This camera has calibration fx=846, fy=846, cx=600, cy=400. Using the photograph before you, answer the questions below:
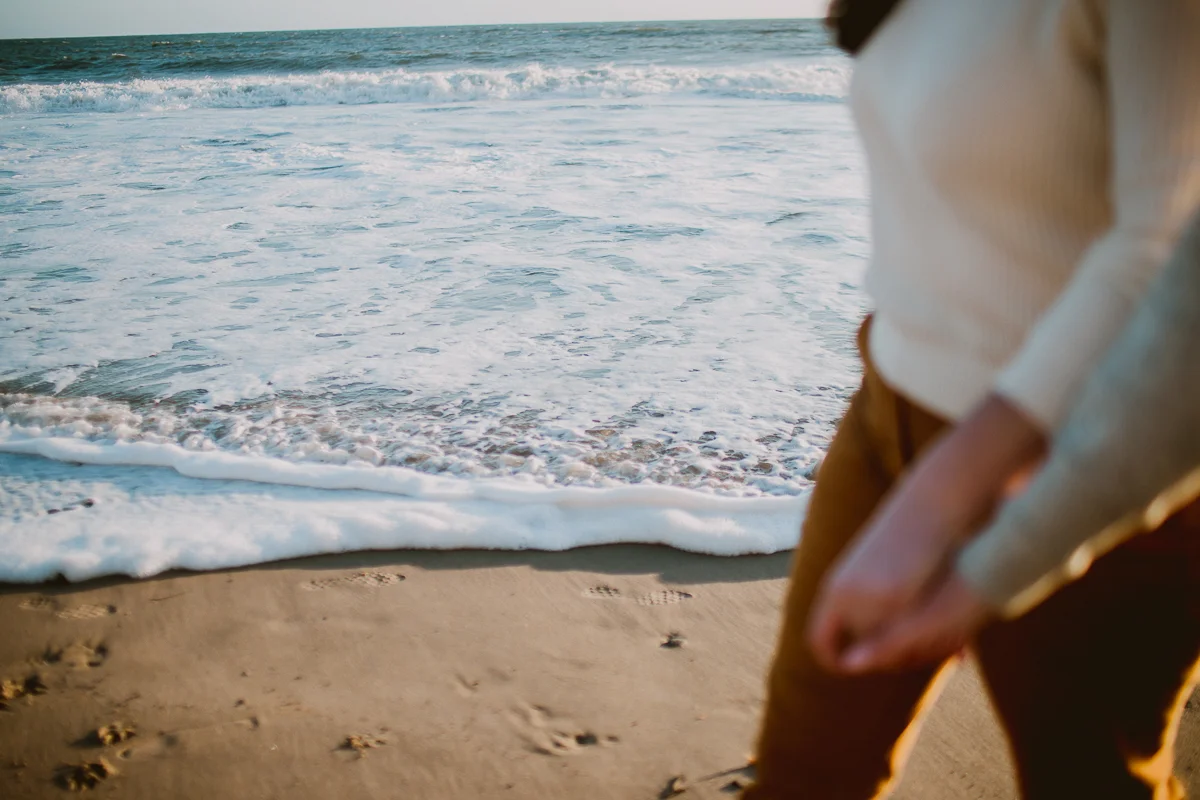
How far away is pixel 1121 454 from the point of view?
21.4 inches

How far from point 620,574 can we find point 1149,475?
208cm

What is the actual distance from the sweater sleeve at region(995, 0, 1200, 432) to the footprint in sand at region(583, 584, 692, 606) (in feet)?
6.12

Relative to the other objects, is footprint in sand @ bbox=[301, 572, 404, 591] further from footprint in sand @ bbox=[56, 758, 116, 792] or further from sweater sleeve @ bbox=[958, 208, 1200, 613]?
sweater sleeve @ bbox=[958, 208, 1200, 613]

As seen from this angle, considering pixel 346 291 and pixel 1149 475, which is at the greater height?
pixel 1149 475

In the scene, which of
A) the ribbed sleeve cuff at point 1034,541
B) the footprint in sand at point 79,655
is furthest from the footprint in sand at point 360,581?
the ribbed sleeve cuff at point 1034,541

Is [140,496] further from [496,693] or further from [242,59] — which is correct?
[242,59]

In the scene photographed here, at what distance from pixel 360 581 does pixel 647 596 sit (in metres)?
0.86

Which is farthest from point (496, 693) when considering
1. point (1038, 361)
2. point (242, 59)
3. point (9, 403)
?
point (242, 59)

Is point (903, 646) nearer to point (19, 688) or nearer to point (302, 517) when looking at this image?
point (19, 688)

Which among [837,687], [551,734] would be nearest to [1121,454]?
[837,687]

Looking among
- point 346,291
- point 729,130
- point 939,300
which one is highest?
point 939,300

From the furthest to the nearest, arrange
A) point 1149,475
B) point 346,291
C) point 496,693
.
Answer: point 346,291 → point 496,693 → point 1149,475

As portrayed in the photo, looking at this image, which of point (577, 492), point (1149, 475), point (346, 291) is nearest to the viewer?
point (1149, 475)

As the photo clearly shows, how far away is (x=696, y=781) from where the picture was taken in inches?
72.6
